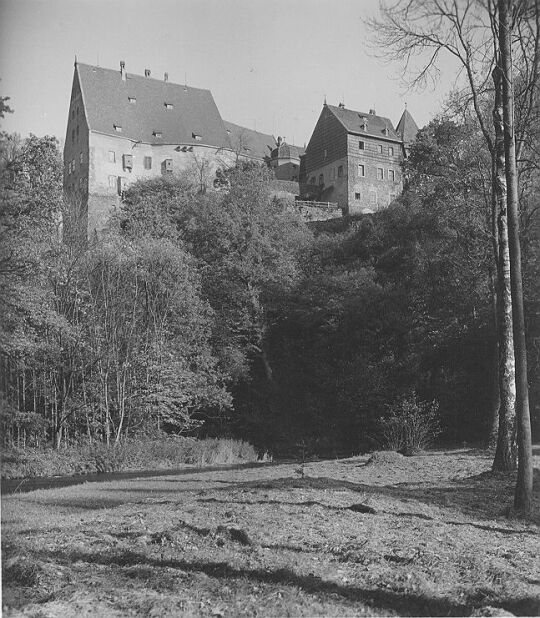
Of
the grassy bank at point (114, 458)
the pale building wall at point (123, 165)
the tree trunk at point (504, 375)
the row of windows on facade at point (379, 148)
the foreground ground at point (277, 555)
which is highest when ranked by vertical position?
the row of windows on facade at point (379, 148)

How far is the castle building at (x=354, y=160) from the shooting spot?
6000cm

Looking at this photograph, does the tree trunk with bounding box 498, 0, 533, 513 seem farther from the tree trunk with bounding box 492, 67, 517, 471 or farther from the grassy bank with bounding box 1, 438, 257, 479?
the grassy bank with bounding box 1, 438, 257, 479

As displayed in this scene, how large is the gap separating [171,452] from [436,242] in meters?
16.2

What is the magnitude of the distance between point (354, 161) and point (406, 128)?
1398 centimetres

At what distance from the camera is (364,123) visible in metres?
63.0

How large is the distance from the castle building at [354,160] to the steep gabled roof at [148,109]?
31.2 feet

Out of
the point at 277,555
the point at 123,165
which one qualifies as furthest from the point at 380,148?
the point at 277,555

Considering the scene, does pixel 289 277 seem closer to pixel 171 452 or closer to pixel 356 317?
pixel 356 317

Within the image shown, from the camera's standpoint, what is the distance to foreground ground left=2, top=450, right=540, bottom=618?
4965 mm

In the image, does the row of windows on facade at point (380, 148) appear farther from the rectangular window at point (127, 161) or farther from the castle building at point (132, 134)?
the rectangular window at point (127, 161)

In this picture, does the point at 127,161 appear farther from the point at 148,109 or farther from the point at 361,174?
the point at 361,174

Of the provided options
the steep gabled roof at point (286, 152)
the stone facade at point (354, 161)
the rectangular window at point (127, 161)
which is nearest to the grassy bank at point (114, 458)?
the stone facade at point (354, 161)

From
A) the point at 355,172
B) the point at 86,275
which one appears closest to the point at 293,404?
the point at 86,275

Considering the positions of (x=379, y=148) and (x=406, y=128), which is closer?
(x=379, y=148)
